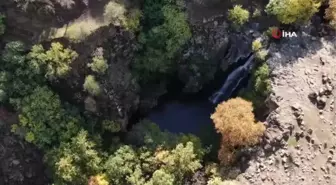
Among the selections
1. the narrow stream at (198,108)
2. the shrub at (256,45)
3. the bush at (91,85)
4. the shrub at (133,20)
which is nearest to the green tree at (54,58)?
the bush at (91,85)

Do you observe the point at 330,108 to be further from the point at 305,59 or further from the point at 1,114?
the point at 1,114

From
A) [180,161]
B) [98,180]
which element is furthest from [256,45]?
[98,180]

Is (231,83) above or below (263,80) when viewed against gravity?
below

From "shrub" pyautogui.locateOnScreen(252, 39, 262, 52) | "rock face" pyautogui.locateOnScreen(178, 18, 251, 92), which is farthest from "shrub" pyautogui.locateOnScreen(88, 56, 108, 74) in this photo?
"shrub" pyautogui.locateOnScreen(252, 39, 262, 52)

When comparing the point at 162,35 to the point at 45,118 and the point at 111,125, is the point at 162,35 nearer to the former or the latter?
the point at 111,125

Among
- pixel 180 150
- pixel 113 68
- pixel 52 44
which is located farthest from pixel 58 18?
pixel 180 150

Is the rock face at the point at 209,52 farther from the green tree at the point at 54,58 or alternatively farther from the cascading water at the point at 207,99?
the green tree at the point at 54,58
